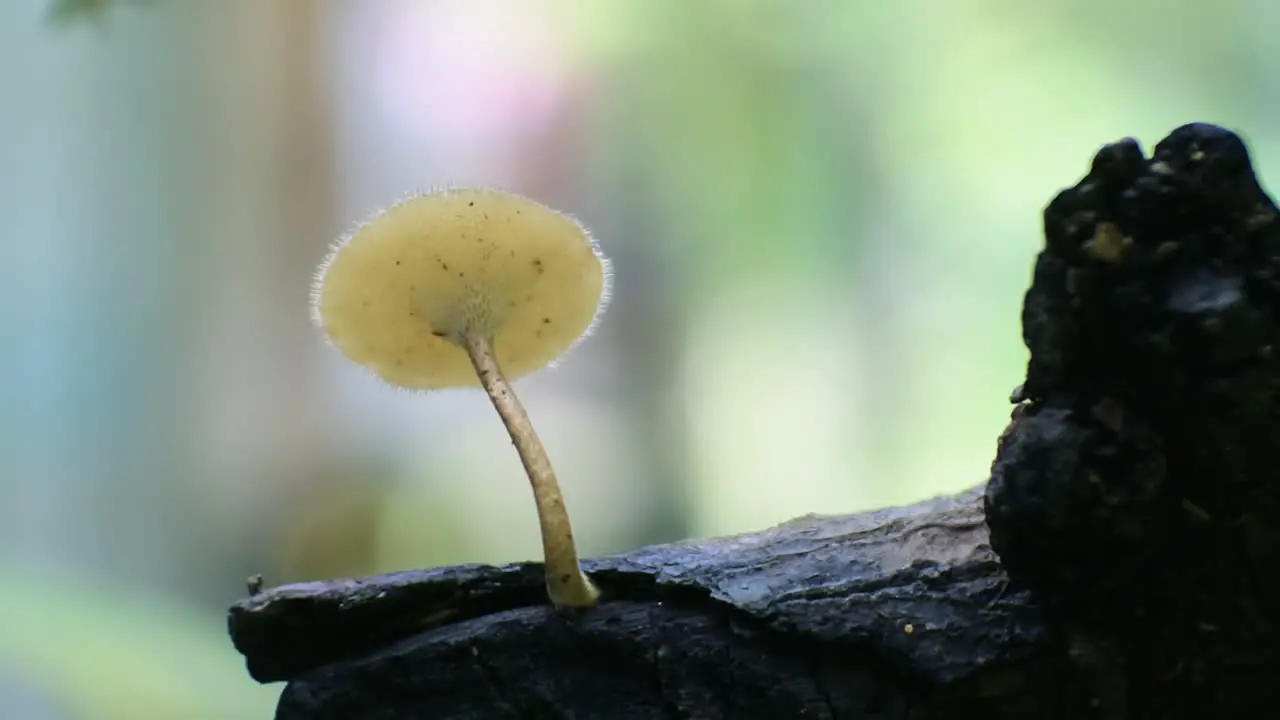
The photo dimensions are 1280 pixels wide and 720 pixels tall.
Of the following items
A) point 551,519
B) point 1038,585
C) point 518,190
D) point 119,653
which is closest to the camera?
point 1038,585

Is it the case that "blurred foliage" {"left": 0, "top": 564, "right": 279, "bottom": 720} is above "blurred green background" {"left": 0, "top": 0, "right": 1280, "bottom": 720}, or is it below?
below

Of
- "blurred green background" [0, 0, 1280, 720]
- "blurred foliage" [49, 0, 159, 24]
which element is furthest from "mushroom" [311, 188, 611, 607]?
"blurred foliage" [49, 0, 159, 24]

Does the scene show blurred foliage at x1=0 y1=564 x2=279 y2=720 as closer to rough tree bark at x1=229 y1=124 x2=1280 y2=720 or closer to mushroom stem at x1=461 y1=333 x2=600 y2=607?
rough tree bark at x1=229 y1=124 x2=1280 y2=720

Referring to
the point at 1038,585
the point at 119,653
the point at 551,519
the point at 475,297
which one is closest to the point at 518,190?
the point at 475,297

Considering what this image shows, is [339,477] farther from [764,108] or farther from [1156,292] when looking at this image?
[1156,292]

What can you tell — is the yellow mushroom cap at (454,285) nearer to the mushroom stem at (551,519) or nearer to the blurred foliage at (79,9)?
the mushroom stem at (551,519)

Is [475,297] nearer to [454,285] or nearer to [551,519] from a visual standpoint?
[454,285]
